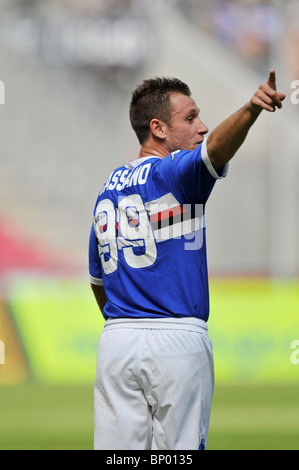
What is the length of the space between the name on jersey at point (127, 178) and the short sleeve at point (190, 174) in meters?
0.10

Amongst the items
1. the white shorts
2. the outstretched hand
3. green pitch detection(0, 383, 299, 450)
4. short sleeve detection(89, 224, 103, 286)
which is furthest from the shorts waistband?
green pitch detection(0, 383, 299, 450)

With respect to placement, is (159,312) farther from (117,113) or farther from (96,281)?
(117,113)

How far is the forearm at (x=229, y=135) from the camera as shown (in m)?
2.90

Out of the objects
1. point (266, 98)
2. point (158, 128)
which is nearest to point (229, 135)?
point (266, 98)

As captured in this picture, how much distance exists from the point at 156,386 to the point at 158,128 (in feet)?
3.48

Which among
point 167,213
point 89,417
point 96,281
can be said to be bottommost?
point 89,417

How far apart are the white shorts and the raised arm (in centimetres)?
68

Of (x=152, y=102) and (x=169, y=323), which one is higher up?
(x=152, y=102)

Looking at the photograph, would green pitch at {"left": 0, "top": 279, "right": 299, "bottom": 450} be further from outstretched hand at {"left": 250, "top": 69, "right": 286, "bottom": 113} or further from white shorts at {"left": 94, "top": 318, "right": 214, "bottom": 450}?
outstretched hand at {"left": 250, "top": 69, "right": 286, "bottom": 113}

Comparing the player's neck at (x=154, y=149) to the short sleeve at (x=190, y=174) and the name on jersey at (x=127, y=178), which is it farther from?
the short sleeve at (x=190, y=174)

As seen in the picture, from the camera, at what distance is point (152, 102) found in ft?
11.4

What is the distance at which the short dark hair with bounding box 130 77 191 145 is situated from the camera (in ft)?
11.4

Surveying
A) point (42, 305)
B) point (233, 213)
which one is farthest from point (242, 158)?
point (42, 305)

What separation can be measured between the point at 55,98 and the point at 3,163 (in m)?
2.26
